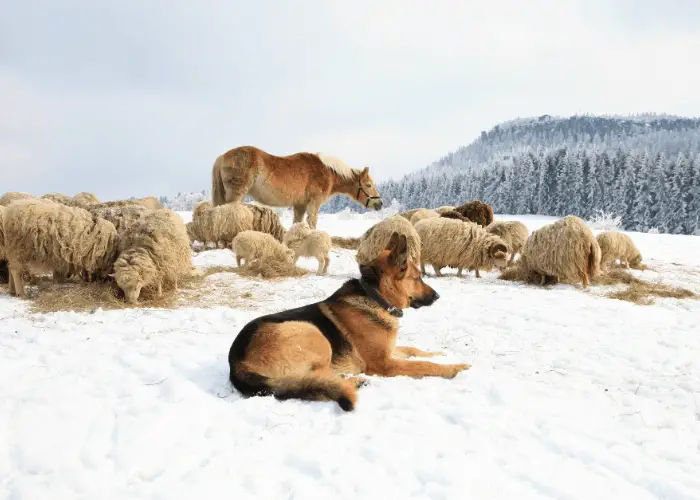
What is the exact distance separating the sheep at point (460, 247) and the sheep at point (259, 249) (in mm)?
3337

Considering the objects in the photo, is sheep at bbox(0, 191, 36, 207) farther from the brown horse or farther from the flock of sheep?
the brown horse

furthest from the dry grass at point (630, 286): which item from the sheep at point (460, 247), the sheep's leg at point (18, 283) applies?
the sheep's leg at point (18, 283)

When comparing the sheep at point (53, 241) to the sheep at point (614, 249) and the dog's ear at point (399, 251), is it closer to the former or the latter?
the dog's ear at point (399, 251)

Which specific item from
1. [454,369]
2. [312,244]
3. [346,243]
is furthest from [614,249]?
[454,369]

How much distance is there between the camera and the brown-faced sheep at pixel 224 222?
1242 centimetres

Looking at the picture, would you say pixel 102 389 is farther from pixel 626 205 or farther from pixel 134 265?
pixel 626 205

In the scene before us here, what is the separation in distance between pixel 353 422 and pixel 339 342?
0.90m

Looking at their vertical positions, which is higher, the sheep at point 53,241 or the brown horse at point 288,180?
the brown horse at point 288,180

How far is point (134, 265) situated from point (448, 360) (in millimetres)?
5164

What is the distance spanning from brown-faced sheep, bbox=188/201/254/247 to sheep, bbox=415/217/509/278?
200 inches

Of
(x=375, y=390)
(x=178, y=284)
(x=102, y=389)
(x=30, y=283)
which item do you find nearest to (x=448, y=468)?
(x=375, y=390)

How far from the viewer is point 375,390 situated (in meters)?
3.80

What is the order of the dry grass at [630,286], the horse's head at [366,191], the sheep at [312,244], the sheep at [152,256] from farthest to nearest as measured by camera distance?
the horse's head at [366,191]
the sheep at [312,244]
the dry grass at [630,286]
the sheep at [152,256]

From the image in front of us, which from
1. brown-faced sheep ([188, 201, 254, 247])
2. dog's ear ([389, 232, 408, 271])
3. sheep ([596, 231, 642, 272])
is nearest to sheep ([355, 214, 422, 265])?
brown-faced sheep ([188, 201, 254, 247])
